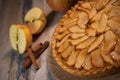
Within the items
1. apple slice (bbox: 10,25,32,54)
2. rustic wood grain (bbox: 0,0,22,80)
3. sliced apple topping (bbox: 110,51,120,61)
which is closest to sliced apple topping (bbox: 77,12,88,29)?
sliced apple topping (bbox: 110,51,120,61)

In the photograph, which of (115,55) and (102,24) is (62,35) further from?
(115,55)

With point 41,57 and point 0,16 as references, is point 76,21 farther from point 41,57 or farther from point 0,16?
point 0,16

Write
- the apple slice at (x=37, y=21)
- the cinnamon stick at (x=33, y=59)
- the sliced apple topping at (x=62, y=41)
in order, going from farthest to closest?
the apple slice at (x=37, y=21) → the cinnamon stick at (x=33, y=59) → the sliced apple topping at (x=62, y=41)

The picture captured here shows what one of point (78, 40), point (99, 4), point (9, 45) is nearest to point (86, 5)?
point (99, 4)

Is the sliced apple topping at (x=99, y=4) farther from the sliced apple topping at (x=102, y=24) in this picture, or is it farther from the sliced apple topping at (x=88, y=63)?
the sliced apple topping at (x=88, y=63)

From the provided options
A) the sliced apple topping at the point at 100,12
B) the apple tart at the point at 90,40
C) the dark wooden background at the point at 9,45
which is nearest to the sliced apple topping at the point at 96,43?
the apple tart at the point at 90,40

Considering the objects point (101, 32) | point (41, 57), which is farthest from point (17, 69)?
point (101, 32)
